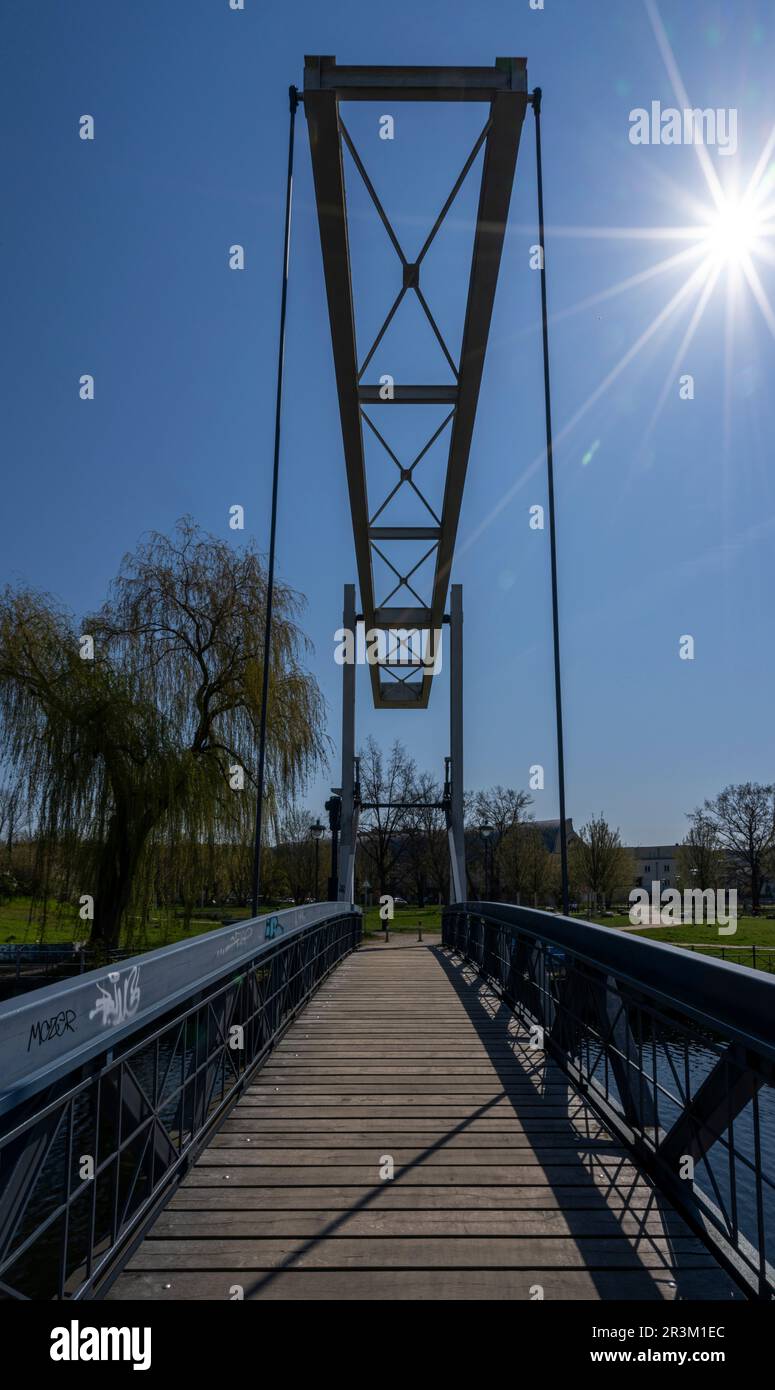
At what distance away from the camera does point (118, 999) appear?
284cm

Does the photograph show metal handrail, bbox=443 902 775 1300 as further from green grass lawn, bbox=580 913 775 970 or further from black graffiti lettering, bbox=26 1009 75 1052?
green grass lawn, bbox=580 913 775 970

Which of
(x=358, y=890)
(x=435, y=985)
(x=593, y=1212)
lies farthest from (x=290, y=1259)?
(x=358, y=890)

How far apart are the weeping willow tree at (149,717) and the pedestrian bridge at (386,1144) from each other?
281 inches

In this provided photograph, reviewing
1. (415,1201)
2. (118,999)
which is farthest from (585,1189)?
(118,999)

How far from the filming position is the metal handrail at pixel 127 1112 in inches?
88.9

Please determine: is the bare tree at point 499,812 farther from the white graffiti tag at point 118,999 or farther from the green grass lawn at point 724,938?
the white graffiti tag at point 118,999

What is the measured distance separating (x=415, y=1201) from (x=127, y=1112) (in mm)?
1155

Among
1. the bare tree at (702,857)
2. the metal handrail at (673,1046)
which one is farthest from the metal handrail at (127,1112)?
the bare tree at (702,857)

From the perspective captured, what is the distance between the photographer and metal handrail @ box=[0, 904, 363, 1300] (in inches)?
88.9

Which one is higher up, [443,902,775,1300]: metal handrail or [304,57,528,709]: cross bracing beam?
[304,57,528,709]: cross bracing beam

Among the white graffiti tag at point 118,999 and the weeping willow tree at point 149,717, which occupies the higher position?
the weeping willow tree at point 149,717

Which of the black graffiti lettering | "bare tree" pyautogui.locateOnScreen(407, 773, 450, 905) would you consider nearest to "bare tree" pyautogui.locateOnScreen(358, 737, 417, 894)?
"bare tree" pyautogui.locateOnScreen(407, 773, 450, 905)

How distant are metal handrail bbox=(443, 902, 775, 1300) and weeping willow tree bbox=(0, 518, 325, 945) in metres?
7.25
